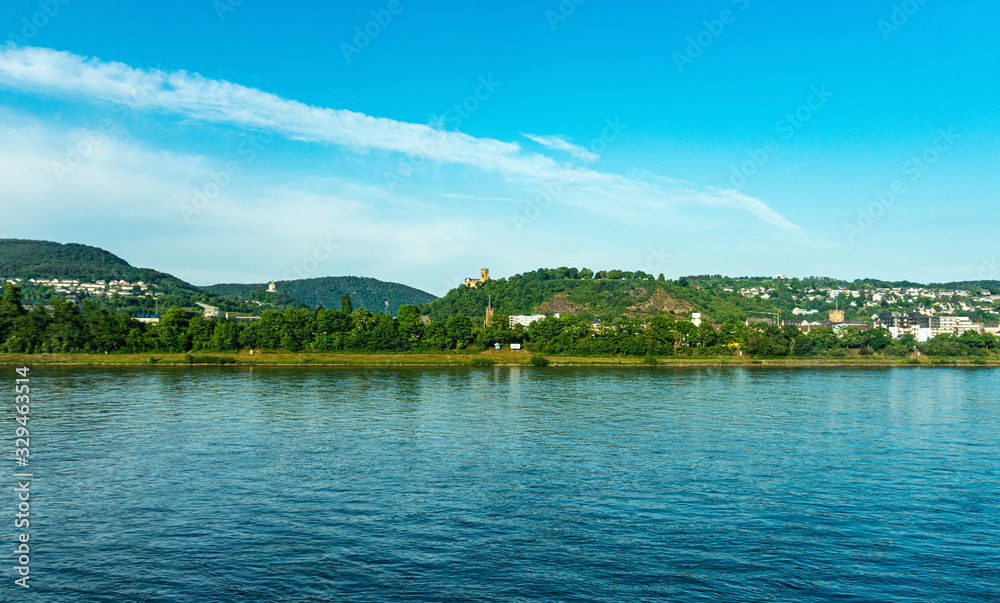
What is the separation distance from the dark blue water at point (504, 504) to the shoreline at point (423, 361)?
47.5 meters

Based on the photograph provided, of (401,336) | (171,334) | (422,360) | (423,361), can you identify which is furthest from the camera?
(401,336)

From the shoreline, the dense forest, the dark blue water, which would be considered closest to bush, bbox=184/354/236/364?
the shoreline

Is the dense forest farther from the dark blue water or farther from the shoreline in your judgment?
the dark blue water

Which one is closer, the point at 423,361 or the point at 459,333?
the point at 423,361

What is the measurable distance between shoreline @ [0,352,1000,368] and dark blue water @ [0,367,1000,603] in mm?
47508

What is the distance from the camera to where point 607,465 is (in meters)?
29.9

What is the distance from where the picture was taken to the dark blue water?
1675 centimetres

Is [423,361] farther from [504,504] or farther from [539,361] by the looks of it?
[504,504]

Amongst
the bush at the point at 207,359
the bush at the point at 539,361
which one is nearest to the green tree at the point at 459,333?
the bush at the point at 539,361

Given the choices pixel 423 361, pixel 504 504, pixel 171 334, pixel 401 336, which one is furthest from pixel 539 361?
pixel 504 504

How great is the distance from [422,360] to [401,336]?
29.1ft

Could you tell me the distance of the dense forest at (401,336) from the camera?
98125 mm

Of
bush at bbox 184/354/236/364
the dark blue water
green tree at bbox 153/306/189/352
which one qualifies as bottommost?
the dark blue water

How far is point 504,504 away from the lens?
23.3 meters
